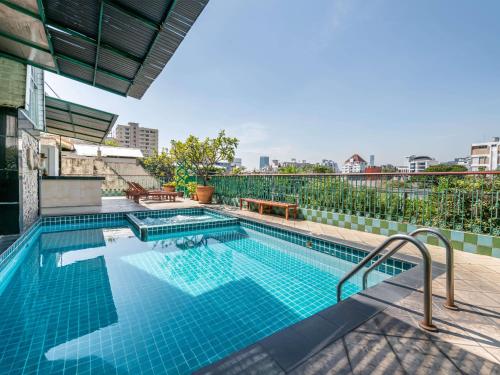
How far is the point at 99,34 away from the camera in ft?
11.8

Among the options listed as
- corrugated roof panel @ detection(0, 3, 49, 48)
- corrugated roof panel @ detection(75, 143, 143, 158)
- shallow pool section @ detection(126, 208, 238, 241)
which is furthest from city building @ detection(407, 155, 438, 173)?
corrugated roof panel @ detection(0, 3, 49, 48)

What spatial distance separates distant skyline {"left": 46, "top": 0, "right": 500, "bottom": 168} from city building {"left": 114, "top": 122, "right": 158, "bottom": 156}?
91.2m

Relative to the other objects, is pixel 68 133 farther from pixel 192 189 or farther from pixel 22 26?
pixel 22 26

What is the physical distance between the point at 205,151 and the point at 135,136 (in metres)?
103

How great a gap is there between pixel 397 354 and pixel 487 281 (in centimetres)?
230

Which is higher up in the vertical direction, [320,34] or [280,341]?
[320,34]

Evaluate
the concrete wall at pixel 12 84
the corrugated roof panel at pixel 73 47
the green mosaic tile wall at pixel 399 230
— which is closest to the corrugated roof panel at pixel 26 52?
the concrete wall at pixel 12 84

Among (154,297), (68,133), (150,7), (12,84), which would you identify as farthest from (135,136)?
(154,297)

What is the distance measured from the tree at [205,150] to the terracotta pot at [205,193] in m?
1.22

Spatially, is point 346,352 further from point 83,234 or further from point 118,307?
point 83,234

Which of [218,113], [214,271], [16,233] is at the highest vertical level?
[218,113]

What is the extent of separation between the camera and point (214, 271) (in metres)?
4.09

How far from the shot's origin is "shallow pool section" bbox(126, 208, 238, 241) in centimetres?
644

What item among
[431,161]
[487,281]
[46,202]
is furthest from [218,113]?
[431,161]
